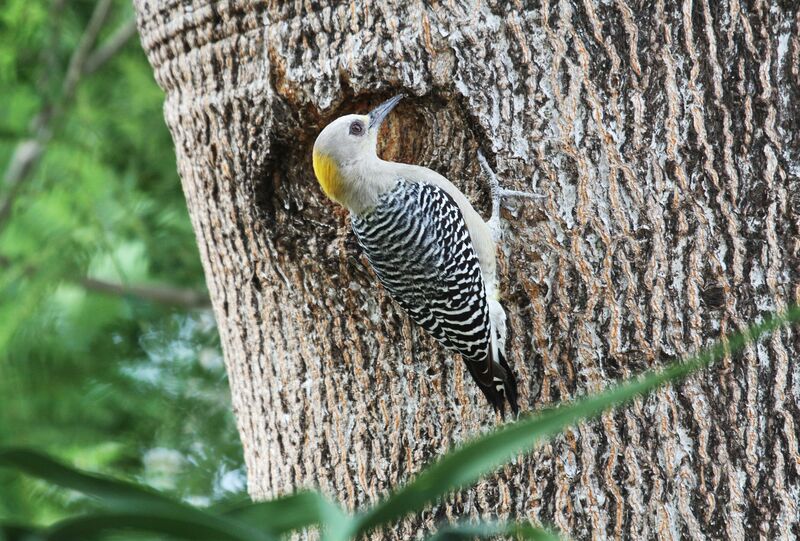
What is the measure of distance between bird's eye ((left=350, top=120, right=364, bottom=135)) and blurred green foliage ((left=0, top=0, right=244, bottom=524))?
1.84m

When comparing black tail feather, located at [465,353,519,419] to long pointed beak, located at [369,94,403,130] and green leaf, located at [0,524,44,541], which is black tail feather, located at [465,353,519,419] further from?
green leaf, located at [0,524,44,541]

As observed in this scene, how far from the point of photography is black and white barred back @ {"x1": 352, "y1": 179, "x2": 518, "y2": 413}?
2492 mm

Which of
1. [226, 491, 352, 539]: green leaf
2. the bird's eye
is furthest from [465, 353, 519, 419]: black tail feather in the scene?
[226, 491, 352, 539]: green leaf

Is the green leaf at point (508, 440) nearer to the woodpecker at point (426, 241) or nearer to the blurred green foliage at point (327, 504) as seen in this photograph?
the blurred green foliage at point (327, 504)

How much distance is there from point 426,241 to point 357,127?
1.66ft

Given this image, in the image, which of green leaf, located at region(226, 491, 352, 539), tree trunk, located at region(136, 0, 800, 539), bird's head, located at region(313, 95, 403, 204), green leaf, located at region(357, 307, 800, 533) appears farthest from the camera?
bird's head, located at region(313, 95, 403, 204)

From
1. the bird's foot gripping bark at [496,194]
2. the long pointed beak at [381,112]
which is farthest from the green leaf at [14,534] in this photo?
the long pointed beak at [381,112]

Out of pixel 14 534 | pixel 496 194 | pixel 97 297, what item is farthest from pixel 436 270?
pixel 97 297

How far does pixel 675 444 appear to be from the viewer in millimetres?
2285

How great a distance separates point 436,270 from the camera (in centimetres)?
310

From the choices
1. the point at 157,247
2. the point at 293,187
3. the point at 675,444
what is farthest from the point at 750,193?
the point at 157,247

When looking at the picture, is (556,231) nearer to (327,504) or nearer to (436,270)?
(436,270)

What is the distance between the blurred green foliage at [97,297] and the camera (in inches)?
174

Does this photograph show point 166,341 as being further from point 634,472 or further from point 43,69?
point 634,472
